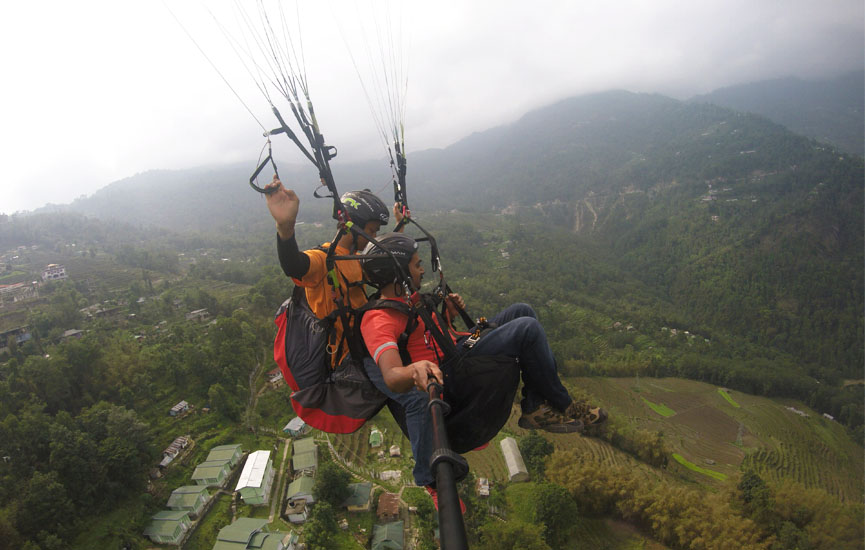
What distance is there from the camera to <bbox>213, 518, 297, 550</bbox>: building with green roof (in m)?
13.4

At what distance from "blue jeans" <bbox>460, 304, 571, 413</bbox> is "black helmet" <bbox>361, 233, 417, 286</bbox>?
2.45 feet

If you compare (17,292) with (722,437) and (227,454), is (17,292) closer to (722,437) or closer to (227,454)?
(227,454)

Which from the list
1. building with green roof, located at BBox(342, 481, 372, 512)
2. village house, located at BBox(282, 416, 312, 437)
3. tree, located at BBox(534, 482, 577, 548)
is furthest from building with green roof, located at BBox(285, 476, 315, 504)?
tree, located at BBox(534, 482, 577, 548)

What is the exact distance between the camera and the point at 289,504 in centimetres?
1562

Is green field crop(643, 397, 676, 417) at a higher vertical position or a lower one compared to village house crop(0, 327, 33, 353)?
lower

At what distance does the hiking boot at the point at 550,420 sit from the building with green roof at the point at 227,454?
61.1 feet

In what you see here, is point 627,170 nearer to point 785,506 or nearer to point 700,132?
point 700,132

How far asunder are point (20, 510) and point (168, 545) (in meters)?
4.95

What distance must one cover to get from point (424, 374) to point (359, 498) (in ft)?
54.5

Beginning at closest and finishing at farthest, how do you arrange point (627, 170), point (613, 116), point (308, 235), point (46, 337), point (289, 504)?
point (289, 504) → point (46, 337) → point (308, 235) → point (627, 170) → point (613, 116)

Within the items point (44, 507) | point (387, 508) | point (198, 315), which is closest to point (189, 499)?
point (44, 507)

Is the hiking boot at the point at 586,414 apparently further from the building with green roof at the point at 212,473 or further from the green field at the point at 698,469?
the green field at the point at 698,469

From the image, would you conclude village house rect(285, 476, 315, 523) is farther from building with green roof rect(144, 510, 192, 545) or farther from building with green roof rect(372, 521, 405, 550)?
building with green roof rect(144, 510, 192, 545)

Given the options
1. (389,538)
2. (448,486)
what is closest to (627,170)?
(389,538)
